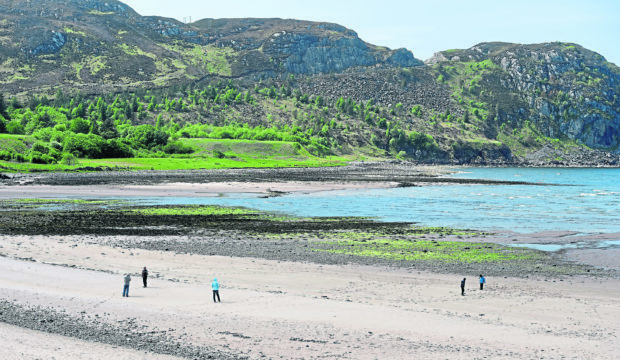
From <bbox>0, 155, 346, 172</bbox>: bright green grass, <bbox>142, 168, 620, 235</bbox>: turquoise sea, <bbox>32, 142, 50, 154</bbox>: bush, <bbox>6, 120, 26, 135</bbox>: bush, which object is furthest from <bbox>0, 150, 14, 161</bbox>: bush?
<bbox>142, 168, 620, 235</bbox>: turquoise sea

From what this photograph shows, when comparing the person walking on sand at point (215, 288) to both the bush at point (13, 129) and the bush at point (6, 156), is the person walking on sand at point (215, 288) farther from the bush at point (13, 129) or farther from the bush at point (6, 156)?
the bush at point (13, 129)

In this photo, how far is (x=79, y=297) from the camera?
1144 inches

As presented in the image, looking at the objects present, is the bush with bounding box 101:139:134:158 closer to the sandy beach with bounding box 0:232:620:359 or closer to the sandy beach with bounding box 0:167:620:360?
the sandy beach with bounding box 0:167:620:360

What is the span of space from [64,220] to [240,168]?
119814 mm

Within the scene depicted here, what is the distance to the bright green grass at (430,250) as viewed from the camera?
135ft

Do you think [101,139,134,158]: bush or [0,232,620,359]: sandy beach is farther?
[101,139,134,158]: bush

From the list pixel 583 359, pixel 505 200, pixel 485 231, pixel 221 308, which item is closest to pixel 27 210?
pixel 221 308

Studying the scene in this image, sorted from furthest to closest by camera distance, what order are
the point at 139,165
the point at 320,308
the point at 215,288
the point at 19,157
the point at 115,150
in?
the point at 115,150, the point at 139,165, the point at 19,157, the point at 215,288, the point at 320,308

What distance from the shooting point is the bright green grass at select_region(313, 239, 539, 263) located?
135 feet

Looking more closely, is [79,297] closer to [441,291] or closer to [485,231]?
[441,291]

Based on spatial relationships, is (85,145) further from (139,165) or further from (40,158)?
(40,158)

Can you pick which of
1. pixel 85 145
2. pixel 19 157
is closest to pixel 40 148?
pixel 19 157

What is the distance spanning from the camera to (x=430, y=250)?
4400cm

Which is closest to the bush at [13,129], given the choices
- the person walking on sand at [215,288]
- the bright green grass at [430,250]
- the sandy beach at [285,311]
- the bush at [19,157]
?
the bush at [19,157]
